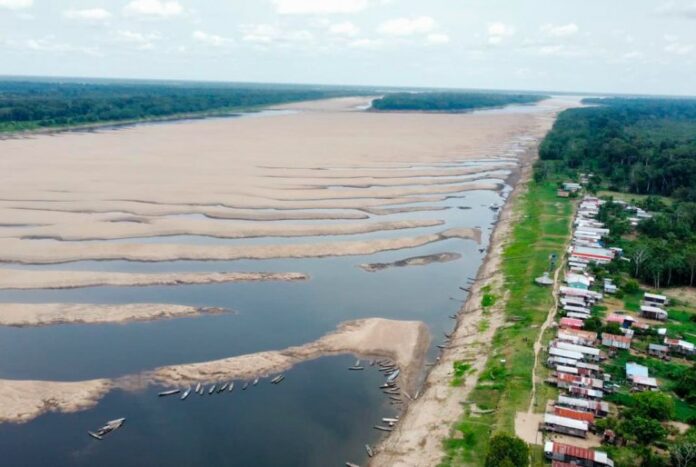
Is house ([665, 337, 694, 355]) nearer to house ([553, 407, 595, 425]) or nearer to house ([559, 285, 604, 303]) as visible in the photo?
house ([559, 285, 604, 303])

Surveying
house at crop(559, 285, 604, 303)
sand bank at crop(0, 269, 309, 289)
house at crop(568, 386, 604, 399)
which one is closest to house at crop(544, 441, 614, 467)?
house at crop(568, 386, 604, 399)

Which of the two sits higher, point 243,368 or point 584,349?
point 584,349

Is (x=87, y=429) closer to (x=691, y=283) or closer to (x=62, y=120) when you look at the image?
(x=691, y=283)

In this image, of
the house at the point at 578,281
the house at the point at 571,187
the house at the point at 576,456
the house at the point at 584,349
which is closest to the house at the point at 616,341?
the house at the point at 584,349

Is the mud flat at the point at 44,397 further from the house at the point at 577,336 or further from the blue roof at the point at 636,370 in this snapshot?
the blue roof at the point at 636,370

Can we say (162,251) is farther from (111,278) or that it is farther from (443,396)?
(443,396)

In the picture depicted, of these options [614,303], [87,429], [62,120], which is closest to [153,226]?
[87,429]

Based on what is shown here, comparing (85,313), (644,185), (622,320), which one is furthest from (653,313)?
(644,185)
